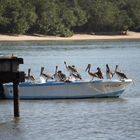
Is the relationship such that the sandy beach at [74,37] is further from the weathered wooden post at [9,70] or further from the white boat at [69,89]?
the weathered wooden post at [9,70]

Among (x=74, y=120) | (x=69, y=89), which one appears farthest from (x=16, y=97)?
(x=69, y=89)

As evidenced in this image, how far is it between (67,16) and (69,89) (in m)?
120

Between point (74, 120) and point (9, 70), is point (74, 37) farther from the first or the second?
point (9, 70)

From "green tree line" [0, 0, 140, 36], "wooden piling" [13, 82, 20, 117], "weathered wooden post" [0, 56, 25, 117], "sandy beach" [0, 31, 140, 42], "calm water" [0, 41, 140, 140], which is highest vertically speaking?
"weathered wooden post" [0, 56, 25, 117]

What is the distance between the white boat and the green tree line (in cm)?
9806

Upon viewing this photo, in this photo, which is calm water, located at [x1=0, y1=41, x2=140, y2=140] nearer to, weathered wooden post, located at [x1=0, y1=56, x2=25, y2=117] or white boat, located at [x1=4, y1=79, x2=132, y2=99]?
white boat, located at [x1=4, y1=79, x2=132, y2=99]

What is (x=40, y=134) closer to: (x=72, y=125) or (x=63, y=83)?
(x=72, y=125)

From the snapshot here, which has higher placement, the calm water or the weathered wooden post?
the weathered wooden post

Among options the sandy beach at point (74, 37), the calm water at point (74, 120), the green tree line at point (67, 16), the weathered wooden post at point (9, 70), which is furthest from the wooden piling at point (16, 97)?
the green tree line at point (67, 16)

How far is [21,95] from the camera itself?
39250 millimetres

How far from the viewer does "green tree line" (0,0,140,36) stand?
143m

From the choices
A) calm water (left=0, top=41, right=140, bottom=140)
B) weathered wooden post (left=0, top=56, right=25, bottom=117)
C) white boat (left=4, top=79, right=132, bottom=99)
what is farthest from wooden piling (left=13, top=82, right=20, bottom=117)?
white boat (left=4, top=79, right=132, bottom=99)

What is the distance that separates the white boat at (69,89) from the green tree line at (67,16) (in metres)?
98.1

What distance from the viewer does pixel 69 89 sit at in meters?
38.8
